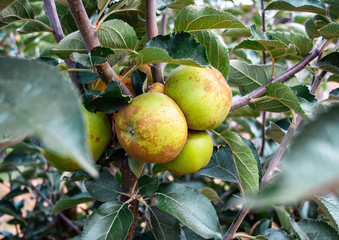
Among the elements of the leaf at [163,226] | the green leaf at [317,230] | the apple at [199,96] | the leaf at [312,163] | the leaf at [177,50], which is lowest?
the green leaf at [317,230]

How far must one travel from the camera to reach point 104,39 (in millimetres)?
583

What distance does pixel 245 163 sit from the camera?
0.64 meters

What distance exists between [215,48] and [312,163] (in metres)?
0.54

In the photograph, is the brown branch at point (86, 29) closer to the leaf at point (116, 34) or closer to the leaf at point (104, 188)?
the leaf at point (116, 34)

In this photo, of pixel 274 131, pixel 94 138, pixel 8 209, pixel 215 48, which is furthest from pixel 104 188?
pixel 8 209

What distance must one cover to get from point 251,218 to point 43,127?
1.18 meters

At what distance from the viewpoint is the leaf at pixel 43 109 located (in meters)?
0.21

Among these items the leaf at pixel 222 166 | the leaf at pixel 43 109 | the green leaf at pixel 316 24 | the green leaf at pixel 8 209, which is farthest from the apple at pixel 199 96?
the green leaf at pixel 8 209

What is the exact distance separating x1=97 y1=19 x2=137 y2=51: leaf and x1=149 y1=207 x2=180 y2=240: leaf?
1.26 feet

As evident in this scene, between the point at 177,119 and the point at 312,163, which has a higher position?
the point at 312,163

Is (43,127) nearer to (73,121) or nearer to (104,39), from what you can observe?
(73,121)

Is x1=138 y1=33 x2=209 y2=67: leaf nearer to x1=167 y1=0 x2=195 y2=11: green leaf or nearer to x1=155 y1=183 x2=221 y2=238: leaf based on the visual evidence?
x1=167 y1=0 x2=195 y2=11: green leaf

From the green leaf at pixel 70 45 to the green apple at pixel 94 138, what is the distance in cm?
12

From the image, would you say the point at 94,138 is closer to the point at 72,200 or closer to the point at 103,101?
the point at 103,101
